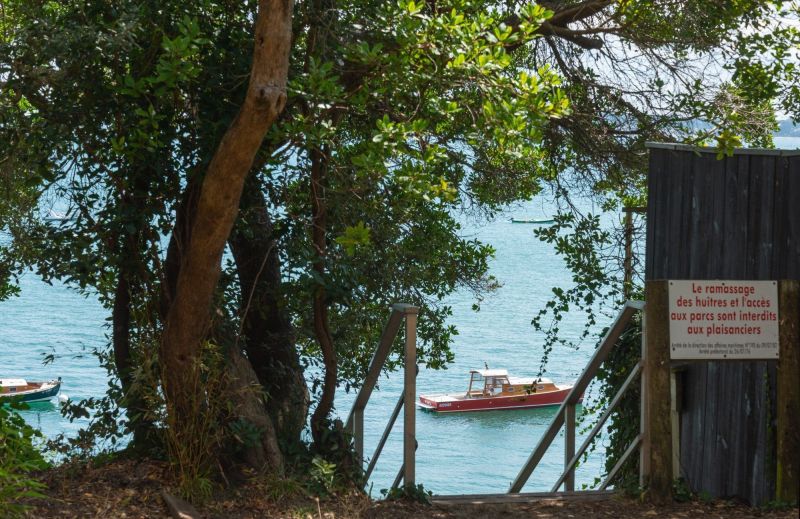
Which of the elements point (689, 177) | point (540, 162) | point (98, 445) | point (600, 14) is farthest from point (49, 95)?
point (540, 162)

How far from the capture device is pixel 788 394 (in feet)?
16.0

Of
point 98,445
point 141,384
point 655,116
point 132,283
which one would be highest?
point 655,116

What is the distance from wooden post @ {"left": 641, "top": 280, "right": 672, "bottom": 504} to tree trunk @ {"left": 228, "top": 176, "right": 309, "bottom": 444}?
2274mm

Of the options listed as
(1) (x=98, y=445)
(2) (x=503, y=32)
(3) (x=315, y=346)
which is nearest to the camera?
(2) (x=503, y=32)

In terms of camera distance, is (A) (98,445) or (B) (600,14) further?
(B) (600,14)

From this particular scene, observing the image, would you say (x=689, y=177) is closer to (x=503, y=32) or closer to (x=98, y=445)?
(x=503, y=32)

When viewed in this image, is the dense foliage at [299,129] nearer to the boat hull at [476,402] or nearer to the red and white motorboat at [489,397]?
the red and white motorboat at [489,397]

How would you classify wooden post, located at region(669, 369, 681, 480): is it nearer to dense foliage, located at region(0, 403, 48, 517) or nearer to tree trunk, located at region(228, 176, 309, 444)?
tree trunk, located at region(228, 176, 309, 444)

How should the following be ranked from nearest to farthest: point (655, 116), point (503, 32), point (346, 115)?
point (503, 32) → point (346, 115) → point (655, 116)

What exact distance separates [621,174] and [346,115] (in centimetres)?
298

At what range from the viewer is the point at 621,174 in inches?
327

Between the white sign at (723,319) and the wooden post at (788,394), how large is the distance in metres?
0.05

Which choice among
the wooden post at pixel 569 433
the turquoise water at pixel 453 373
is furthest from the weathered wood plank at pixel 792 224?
the turquoise water at pixel 453 373

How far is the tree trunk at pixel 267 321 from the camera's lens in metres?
6.07
